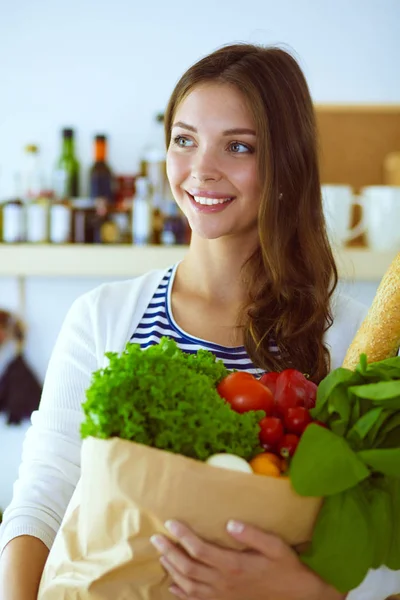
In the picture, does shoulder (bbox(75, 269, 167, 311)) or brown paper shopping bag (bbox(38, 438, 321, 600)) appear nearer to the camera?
brown paper shopping bag (bbox(38, 438, 321, 600))

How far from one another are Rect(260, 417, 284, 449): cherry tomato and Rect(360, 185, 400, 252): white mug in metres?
1.54

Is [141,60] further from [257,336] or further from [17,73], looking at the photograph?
[257,336]

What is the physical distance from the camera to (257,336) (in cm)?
132

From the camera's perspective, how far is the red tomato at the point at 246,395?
3.02 ft

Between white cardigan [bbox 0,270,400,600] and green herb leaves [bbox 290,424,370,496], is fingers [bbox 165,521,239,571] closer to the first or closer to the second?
green herb leaves [bbox 290,424,370,496]

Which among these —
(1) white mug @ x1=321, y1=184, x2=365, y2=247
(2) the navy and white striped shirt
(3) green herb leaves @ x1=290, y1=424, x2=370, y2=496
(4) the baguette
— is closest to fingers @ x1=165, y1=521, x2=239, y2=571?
(3) green herb leaves @ x1=290, y1=424, x2=370, y2=496

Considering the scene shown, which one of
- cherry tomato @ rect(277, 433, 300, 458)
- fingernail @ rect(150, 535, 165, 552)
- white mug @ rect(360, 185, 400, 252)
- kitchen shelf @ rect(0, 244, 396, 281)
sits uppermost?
cherry tomato @ rect(277, 433, 300, 458)

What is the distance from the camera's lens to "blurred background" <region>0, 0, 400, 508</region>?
254cm

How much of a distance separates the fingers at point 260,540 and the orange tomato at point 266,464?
0.06 metres

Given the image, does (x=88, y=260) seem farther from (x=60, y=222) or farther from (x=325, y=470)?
(x=325, y=470)

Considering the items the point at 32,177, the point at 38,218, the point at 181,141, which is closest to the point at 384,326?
the point at 181,141

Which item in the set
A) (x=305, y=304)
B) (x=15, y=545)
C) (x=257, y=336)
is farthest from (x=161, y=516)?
(x=305, y=304)

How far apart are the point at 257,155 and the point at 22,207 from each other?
1.34 meters

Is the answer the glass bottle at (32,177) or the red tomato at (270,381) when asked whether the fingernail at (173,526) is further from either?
the glass bottle at (32,177)
